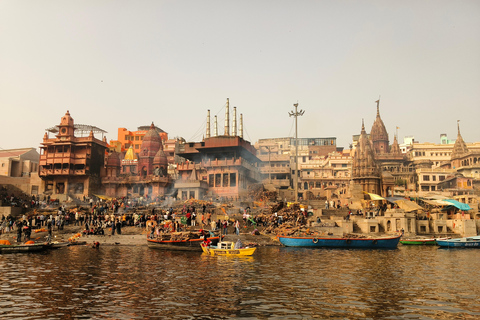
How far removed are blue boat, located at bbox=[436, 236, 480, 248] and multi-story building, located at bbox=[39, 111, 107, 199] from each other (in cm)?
5340

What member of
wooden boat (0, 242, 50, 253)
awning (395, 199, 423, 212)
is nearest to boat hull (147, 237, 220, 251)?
wooden boat (0, 242, 50, 253)

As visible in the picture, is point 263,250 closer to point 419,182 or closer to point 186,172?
point 186,172

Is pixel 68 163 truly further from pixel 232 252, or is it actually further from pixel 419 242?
pixel 419 242

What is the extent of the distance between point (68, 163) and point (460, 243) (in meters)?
58.2

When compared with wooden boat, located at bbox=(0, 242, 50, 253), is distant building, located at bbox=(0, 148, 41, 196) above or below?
above

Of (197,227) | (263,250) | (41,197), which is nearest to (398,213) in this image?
(263,250)

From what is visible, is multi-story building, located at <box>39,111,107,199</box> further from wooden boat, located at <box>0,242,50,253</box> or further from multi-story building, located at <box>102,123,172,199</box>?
wooden boat, located at <box>0,242,50,253</box>

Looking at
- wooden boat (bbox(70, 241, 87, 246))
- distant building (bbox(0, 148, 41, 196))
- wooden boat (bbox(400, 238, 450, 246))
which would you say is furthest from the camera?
distant building (bbox(0, 148, 41, 196))

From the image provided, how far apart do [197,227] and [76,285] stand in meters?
21.2

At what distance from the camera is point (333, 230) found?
37.8m

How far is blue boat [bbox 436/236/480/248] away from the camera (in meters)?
35.2

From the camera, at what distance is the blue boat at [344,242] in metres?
33.1

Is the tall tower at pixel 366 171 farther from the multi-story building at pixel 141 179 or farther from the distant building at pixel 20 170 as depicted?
the distant building at pixel 20 170

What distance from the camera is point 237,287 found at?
54.4 feet
